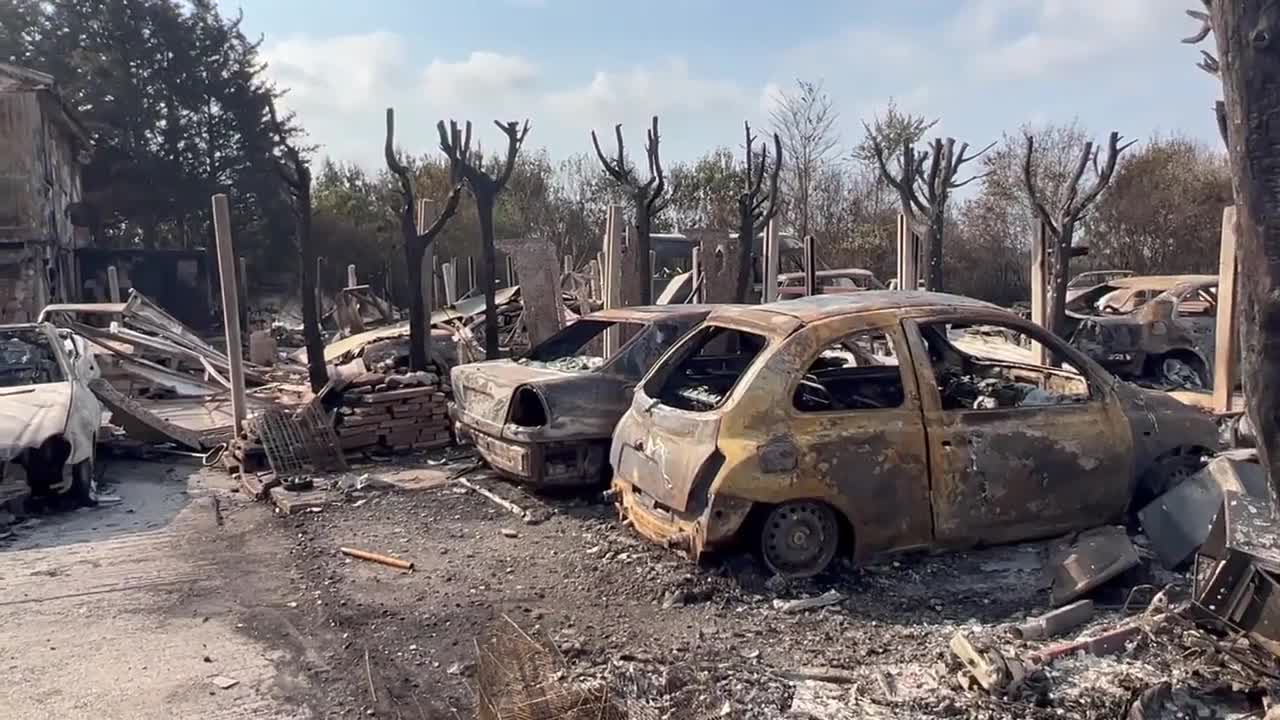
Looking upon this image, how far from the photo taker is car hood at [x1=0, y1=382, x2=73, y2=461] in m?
7.25

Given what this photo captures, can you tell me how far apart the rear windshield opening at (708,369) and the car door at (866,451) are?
0.64 meters

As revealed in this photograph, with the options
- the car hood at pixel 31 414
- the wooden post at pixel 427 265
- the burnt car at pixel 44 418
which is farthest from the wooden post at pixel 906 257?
the car hood at pixel 31 414

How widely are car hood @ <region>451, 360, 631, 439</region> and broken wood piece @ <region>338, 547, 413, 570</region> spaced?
1.33 metres

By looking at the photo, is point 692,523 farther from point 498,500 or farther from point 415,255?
point 415,255

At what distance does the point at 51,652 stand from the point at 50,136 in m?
23.2

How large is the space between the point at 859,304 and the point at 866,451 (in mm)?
944

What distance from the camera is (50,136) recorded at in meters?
23.9

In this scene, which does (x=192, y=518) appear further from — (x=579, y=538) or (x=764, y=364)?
(x=764, y=364)

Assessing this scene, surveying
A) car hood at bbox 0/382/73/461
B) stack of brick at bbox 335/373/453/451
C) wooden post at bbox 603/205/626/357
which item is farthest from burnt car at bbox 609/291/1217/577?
wooden post at bbox 603/205/626/357

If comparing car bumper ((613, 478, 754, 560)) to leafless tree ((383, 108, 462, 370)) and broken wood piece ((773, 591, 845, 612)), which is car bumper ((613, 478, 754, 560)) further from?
leafless tree ((383, 108, 462, 370))

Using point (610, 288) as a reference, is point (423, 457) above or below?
below

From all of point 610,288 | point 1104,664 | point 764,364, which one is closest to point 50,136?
point 610,288

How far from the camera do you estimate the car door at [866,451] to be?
516 centimetres

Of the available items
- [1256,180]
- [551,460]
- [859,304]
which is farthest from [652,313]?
[1256,180]
